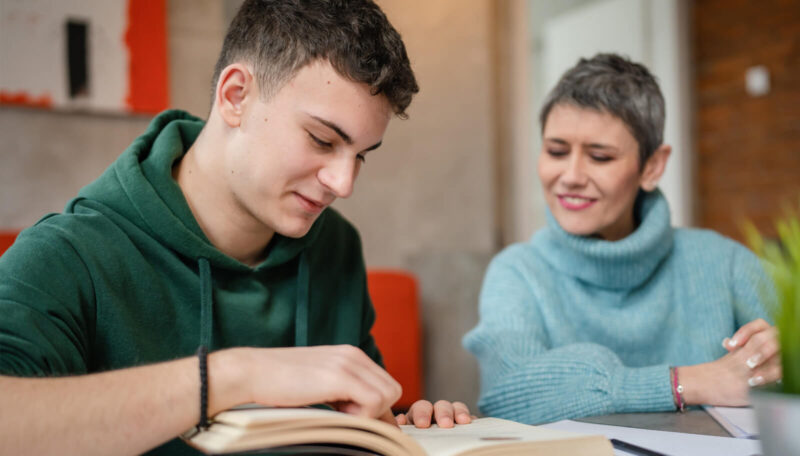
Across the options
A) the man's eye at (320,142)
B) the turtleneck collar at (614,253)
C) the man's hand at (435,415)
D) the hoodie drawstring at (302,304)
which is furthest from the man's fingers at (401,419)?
the turtleneck collar at (614,253)

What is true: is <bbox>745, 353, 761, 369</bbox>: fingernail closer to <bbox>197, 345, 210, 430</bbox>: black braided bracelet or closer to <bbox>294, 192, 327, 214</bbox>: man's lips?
<bbox>294, 192, 327, 214</bbox>: man's lips

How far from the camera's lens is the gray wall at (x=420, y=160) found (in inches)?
88.1

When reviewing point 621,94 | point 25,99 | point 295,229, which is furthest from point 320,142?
point 25,99

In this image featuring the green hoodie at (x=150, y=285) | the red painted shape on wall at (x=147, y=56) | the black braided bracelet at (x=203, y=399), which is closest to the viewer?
the black braided bracelet at (x=203, y=399)

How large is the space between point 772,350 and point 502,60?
2.42m

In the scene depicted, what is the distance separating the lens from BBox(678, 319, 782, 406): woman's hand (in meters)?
1.06

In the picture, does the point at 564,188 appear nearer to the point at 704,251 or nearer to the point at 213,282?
the point at 704,251

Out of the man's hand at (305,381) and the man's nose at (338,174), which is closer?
the man's hand at (305,381)

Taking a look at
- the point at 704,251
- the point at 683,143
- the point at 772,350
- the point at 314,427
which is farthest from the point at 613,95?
the point at 683,143

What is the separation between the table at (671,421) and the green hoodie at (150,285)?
1.53 feet

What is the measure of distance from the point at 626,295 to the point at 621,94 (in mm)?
440

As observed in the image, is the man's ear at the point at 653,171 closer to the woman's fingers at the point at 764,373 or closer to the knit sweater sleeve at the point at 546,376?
the knit sweater sleeve at the point at 546,376

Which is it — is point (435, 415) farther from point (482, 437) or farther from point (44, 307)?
point (44, 307)

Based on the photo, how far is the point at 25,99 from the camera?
2.18m
